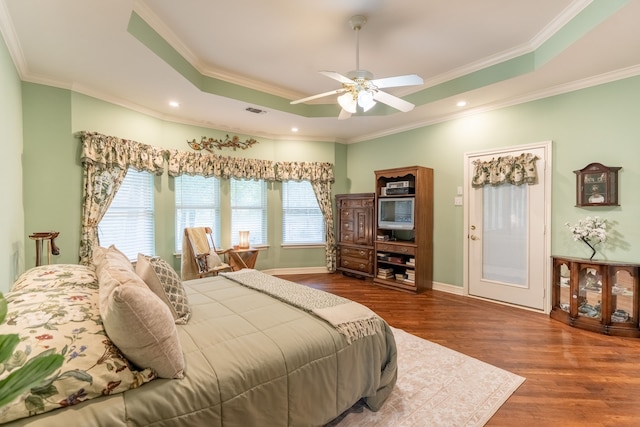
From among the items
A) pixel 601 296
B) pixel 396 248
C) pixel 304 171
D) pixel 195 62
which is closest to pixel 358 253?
pixel 396 248

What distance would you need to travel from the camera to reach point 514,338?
2.91 m

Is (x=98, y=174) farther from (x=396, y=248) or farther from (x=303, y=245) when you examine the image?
(x=396, y=248)

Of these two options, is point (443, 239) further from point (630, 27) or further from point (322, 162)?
point (630, 27)

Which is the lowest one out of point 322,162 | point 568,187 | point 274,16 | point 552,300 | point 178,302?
point 552,300

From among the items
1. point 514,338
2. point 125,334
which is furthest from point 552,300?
point 125,334

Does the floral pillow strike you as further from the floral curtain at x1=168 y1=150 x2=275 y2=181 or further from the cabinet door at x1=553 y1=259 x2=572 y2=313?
the cabinet door at x1=553 y1=259 x2=572 y2=313

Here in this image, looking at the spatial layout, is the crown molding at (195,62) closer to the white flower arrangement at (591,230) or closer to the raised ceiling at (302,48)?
the raised ceiling at (302,48)

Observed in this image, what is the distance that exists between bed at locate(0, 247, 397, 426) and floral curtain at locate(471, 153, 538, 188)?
2955 millimetres

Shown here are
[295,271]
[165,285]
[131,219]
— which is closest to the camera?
[165,285]

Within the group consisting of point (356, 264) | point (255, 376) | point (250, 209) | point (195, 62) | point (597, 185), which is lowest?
point (356, 264)

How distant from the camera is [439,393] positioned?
2049 millimetres

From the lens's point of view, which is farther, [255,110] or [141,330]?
[255,110]

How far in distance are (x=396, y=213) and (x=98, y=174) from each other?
4.15 metres

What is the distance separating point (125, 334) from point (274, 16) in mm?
2702
